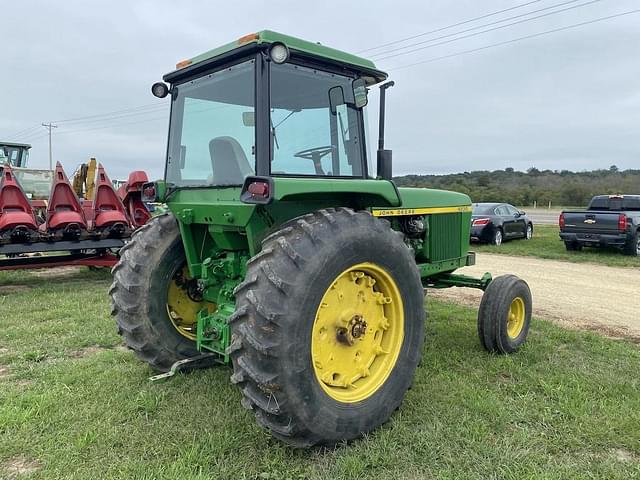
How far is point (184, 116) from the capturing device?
398 centimetres

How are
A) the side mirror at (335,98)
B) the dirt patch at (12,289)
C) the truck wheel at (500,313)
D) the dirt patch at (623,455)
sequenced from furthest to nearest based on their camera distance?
A: the dirt patch at (12,289) → the truck wheel at (500,313) → the side mirror at (335,98) → the dirt patch at (623,455)

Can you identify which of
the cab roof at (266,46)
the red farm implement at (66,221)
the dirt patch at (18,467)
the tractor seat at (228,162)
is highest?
the cab roof at (266,46)

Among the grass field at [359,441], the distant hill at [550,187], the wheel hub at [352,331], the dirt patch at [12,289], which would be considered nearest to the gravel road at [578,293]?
the grass field at [359,441]

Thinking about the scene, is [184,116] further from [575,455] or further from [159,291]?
[575,455]

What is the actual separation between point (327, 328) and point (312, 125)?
142cm

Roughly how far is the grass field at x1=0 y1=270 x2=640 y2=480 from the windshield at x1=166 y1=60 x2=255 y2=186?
5.35 feet

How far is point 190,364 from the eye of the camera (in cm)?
402

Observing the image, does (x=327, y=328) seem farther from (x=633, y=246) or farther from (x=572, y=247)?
(x=572, y=247)

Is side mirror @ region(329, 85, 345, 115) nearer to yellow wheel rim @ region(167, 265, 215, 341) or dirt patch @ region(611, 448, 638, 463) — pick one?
yellow wheel rim @ region(167, 265, 215, 341)

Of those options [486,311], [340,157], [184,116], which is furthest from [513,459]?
[184,116]

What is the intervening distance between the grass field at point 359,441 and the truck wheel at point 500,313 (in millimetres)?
132

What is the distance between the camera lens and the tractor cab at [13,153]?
553 inches

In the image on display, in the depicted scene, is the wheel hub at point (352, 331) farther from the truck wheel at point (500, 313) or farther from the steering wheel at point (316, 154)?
the truck wheel at point (500, 313)

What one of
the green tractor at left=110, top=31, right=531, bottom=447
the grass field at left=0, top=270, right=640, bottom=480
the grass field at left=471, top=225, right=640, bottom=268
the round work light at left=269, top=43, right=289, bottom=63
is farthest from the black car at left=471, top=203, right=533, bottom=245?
the round work light at left=269, top=43, right=289, bottom=63
